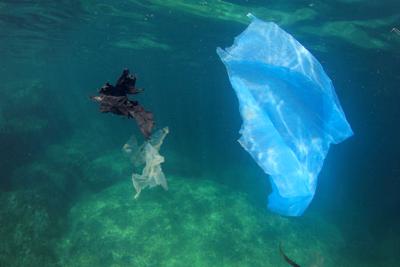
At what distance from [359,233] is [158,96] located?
9238 centimetres

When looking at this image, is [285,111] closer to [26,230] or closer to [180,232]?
[180,232]

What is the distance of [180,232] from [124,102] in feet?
33.4

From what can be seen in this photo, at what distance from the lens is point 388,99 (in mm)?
32156

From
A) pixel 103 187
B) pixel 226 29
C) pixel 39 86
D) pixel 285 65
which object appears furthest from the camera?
pixel 39 86

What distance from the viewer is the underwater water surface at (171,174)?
12.8 metres

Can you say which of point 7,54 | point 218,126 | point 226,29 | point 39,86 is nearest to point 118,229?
point 226,29

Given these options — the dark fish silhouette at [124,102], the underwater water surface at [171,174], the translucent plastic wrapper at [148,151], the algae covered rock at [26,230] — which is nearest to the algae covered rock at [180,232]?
the underwater water surface at [171,174]

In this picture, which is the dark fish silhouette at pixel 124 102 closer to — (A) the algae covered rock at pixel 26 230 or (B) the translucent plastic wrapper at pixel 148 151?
(B) the translucent plastic wrapper at pixel 148 151

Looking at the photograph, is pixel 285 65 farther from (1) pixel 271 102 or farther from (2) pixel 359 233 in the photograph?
(2) pixel 359 233

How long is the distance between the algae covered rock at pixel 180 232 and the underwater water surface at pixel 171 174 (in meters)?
0.06

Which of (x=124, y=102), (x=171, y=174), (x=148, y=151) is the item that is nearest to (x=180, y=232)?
(x=171, y=174)

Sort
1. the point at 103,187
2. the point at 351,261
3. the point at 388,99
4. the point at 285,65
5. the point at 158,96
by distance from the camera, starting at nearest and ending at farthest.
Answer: the point at 285,65 → the point at 351,261 → the point at 103,187 → the point at 388,99 → the point at 158,96

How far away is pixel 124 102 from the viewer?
13.0ft

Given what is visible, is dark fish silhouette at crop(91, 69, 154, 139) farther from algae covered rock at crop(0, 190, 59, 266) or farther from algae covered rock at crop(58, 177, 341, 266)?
algae covered rock at crop(0, 190, 59, 266)
